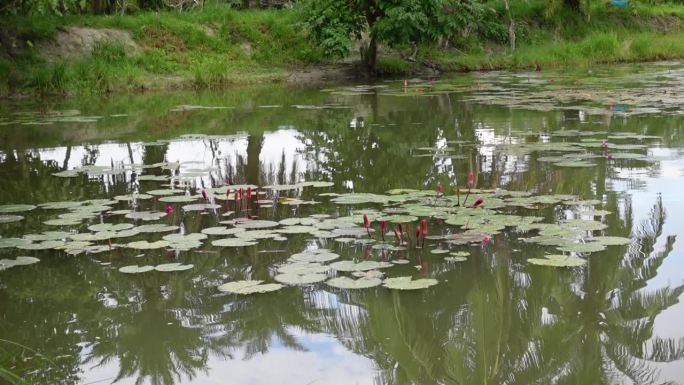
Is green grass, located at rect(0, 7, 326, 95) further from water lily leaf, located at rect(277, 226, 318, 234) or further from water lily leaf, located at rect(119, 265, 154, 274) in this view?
water lily leaf, located at rect(119, 265, 154, 274)

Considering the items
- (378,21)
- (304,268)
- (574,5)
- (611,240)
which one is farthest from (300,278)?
(574,5)

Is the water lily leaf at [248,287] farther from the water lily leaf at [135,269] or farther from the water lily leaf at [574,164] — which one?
the water lily leaf at [574,164]

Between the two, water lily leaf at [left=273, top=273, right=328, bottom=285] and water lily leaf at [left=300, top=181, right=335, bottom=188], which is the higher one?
water lily leaf at [left=300, top=181, right=335, bottom=188]

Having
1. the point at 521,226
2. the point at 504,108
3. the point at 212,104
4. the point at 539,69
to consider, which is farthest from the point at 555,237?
the point at 539,69

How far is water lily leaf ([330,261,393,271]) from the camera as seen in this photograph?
13.8ft

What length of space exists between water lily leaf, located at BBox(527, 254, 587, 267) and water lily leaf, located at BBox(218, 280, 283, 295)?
1.33 m

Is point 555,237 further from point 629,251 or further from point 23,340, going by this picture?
point 23,340

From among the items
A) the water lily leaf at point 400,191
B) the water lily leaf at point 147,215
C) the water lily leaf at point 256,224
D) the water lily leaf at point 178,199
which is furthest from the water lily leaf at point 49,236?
the water lily leaf at point 400,191

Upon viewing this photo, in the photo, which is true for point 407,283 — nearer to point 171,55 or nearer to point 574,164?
point 574,164

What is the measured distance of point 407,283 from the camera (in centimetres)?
390

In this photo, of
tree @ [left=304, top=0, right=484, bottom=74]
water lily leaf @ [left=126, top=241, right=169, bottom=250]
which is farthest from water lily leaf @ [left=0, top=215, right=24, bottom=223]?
tree @ [left=304, top=0, right=484, bottom=74]

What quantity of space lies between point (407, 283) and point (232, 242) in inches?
49.6

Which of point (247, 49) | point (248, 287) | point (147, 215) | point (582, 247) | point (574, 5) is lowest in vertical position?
point (248, 287)

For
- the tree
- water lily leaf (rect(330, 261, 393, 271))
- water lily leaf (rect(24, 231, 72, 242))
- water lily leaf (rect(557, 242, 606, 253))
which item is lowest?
water lily leaf (rect(330, 261, 393, 271))
